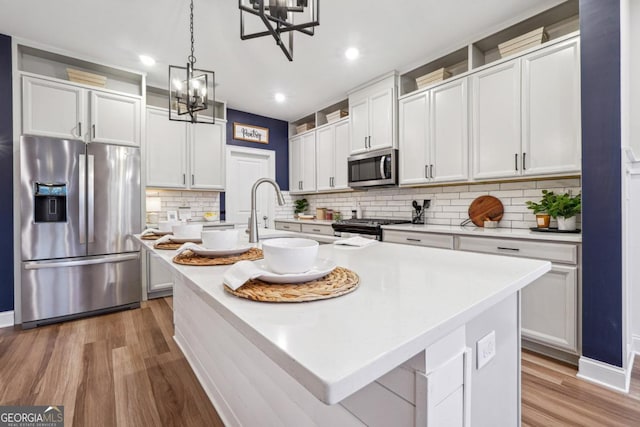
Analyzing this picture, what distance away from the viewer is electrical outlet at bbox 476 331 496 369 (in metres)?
0.91

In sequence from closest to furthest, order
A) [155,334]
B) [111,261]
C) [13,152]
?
[155,334]
[13,152]
[111,261]

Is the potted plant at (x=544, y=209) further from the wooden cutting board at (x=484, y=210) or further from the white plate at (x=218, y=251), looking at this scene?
the white plate at (x=218, y=251)

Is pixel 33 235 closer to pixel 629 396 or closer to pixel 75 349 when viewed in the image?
pixel 75 349

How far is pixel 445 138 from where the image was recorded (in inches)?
118

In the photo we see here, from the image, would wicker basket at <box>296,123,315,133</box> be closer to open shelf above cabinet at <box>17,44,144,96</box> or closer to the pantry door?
the pantry door

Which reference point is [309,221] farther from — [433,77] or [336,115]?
[433,77]

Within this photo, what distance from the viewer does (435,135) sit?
3.07m

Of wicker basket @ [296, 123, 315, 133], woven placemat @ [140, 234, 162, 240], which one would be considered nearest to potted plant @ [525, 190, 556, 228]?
woven placemat @ [140, 234, 162, 240]

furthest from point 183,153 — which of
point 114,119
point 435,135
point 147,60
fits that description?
point 435,135

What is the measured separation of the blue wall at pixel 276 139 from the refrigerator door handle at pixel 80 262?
219 centimetres

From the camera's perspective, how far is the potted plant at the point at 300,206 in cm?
527

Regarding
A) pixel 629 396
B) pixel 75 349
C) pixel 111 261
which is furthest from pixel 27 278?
pixel 629 396

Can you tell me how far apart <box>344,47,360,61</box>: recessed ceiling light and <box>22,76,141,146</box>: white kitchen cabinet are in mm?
2407

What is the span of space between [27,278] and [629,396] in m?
4.63
